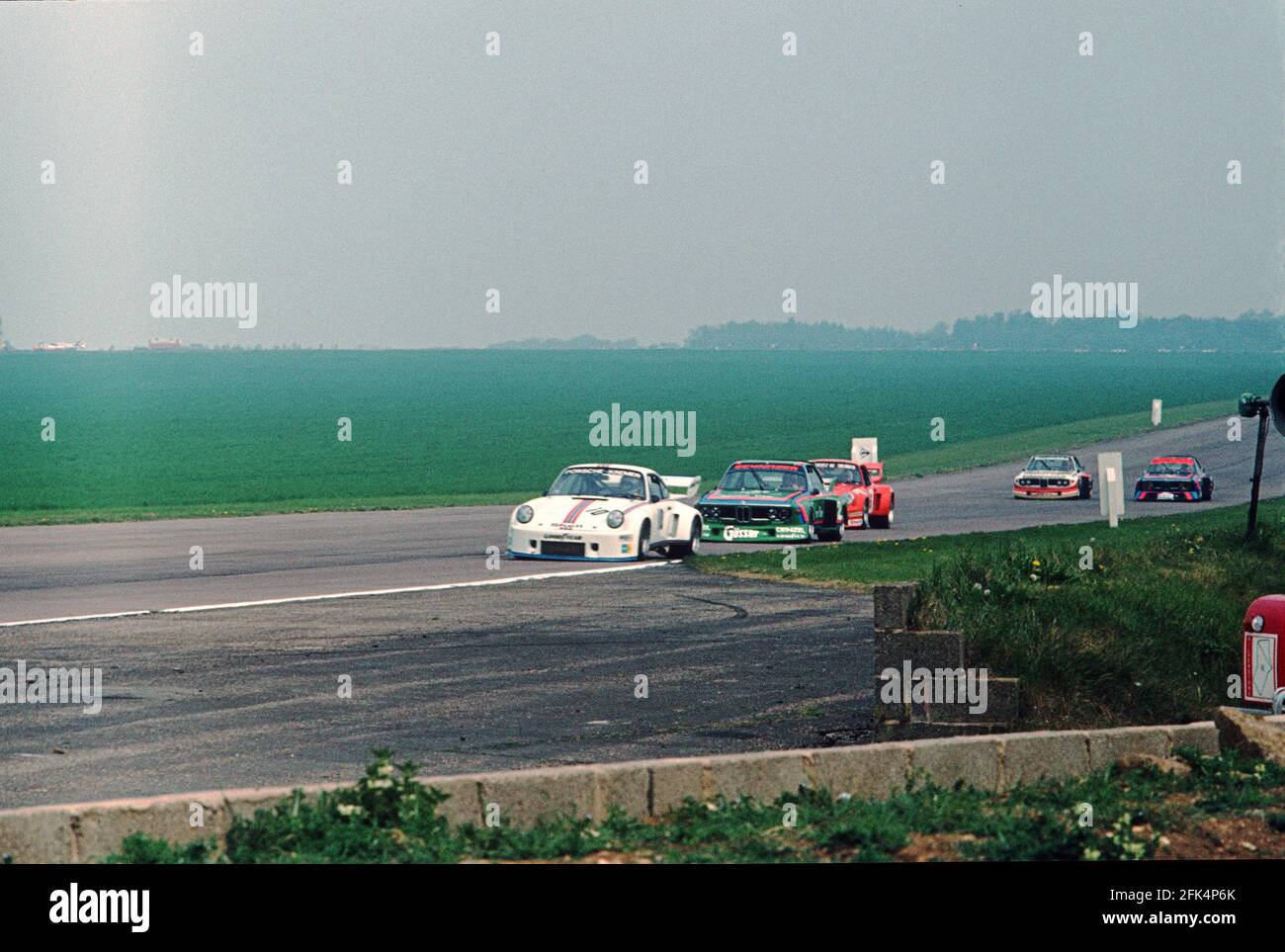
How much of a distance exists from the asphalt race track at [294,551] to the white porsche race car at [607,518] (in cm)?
35

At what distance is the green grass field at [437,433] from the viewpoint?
5862cm

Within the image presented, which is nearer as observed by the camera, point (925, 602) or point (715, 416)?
point (925, 602)

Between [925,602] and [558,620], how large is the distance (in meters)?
6.82

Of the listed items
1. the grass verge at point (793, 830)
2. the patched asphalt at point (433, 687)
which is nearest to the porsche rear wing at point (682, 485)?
the patched asphalt at point (433, 687)

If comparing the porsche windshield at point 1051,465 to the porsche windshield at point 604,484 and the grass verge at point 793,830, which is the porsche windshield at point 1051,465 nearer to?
the porsche windshield at point 604,484

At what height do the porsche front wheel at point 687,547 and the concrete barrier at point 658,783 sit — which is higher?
the porsche front wheel at point 687,547

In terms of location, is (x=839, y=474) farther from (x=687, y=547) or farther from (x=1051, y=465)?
(x=1051, y=465)

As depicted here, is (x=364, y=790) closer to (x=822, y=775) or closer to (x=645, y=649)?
(x=822, y=775)

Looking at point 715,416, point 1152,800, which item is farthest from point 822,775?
point 715,416

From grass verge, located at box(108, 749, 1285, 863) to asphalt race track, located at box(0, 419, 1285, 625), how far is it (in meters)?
12.2

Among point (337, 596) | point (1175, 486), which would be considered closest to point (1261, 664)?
point (337, 596)

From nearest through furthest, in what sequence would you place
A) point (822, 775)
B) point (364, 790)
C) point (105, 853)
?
point (105, 853) < point (364, 790) < point (822, 775)
